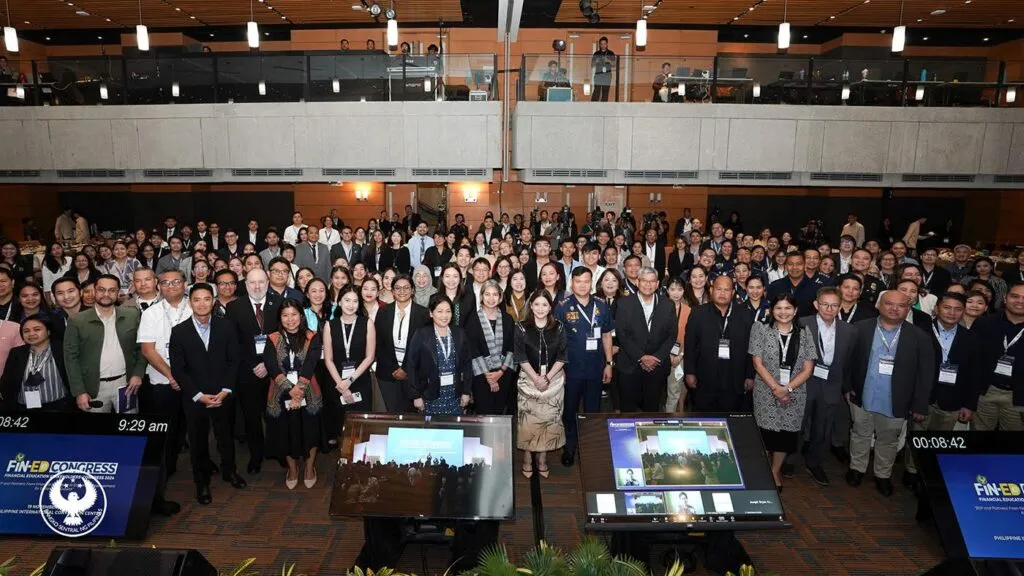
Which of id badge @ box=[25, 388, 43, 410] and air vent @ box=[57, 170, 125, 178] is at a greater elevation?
air vent @ box=[57, 170, 125, 178]

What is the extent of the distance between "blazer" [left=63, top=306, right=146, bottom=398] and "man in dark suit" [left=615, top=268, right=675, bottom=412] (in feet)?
13.5

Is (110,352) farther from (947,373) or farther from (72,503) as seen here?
(947,373)

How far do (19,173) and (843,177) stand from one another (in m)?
18.1

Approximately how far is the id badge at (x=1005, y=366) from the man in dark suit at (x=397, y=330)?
4682mm

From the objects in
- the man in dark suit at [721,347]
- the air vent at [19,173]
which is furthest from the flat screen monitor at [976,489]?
the air vent at [19,173]

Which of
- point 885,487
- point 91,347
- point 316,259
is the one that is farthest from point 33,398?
point 885,487

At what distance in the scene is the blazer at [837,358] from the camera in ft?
15.4

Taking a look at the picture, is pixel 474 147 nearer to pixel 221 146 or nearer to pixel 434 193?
pixel 434 193

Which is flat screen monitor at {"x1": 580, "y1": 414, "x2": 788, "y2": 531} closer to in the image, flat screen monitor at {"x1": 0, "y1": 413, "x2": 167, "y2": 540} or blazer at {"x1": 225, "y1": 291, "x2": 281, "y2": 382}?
flat screen monitor at {"x1": 0, "y1": 413, "x2": 167, "y2": 540}

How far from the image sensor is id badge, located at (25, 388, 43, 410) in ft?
13.9

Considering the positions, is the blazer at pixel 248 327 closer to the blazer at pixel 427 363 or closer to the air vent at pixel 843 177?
the blazer at pixel 427 363

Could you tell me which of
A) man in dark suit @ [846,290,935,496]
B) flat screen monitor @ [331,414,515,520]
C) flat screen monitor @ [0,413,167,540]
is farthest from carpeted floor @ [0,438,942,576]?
flat screen monitor @ [331,414,515,520]

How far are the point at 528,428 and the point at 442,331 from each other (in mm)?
1094

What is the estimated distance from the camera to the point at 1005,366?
4.57 m
